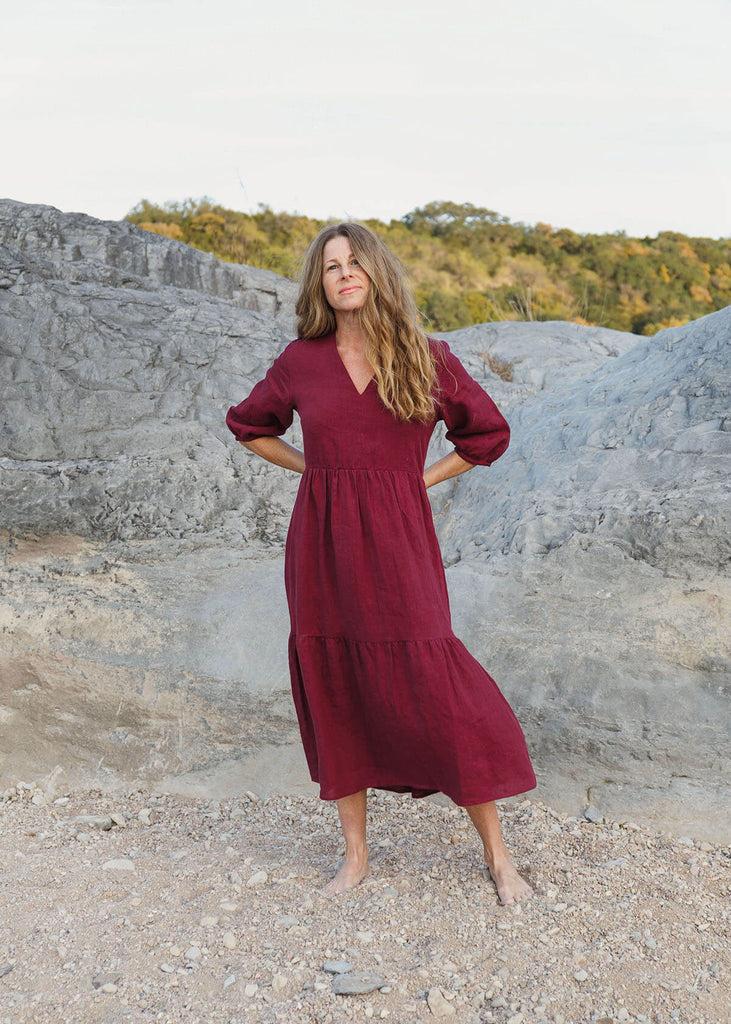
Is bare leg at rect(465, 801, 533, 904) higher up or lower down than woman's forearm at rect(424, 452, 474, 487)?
lower down

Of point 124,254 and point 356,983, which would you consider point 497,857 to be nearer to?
point 356,983

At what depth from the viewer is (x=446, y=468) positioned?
9.37 feet

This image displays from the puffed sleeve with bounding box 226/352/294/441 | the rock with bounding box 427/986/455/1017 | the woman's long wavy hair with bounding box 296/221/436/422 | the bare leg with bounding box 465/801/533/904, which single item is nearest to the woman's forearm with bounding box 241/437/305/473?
the puffed sleeve with bounding box 226/352/294/441

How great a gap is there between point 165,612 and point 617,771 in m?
1.90

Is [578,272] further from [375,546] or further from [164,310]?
[375,546]

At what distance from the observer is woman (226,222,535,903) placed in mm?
2537

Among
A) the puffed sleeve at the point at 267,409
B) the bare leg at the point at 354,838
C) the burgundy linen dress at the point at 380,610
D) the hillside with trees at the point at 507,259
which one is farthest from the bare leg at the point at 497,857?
the hillside with trees at the point at 507,259

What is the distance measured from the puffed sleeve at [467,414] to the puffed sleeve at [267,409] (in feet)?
1.59

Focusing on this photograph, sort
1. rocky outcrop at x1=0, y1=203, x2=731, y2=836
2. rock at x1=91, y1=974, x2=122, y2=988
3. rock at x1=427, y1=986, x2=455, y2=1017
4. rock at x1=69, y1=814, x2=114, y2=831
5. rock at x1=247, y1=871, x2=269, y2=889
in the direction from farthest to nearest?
rock at x1=69, y1=814, x2=114, y2=831 → rocky outcrop at x1=0, y1=203, x2=731, y2=836 → rock at x1=247, y1=871, x2=269, y2=889 → rock at x1=91, y1=974, x2=122, y2=988 → rock at x1=427, y1=986, x2=455, y2=1017

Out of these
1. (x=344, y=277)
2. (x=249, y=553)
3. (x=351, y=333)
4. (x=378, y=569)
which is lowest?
(x=249, y=553)

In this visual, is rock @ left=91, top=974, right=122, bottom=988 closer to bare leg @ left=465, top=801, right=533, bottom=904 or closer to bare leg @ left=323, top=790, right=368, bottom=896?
bare leg @ left=323, top=790, right=368, bottom=896

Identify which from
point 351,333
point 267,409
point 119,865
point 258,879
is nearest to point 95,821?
point 119,865

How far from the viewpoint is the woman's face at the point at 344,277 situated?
265cm

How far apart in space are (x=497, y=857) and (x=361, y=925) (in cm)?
44
